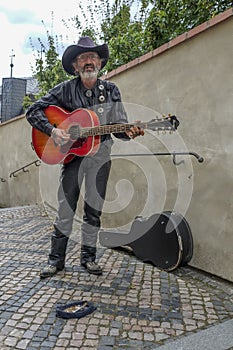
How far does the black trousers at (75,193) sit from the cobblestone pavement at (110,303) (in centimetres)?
26

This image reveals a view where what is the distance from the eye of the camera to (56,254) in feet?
9.89

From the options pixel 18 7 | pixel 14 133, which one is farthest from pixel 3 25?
pixel 14 133

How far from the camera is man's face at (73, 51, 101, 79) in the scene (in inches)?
113

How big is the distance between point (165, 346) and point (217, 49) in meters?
2.19

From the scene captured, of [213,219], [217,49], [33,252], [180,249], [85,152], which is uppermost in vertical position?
[217,49]

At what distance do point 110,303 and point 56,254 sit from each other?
721 mm

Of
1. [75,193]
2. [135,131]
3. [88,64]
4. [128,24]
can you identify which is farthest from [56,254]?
[128,24]

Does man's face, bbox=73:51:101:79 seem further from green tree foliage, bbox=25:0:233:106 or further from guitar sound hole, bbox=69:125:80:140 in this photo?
green tree foliage, bbox=25:0:233:106

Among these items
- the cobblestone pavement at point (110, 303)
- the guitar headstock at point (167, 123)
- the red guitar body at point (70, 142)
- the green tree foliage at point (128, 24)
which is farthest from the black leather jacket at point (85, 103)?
the green tree foliage at point (128, 24)

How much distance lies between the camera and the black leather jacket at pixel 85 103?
292 centimetres

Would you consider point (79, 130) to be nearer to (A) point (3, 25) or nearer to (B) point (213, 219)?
(B) point (213, 219)

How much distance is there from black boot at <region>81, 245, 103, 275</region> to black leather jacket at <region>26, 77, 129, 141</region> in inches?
Answer: 37.2

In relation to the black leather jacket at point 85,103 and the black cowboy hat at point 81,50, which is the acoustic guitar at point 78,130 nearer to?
the black leather jacket at point 85,103

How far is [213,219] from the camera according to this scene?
9.93 feet
